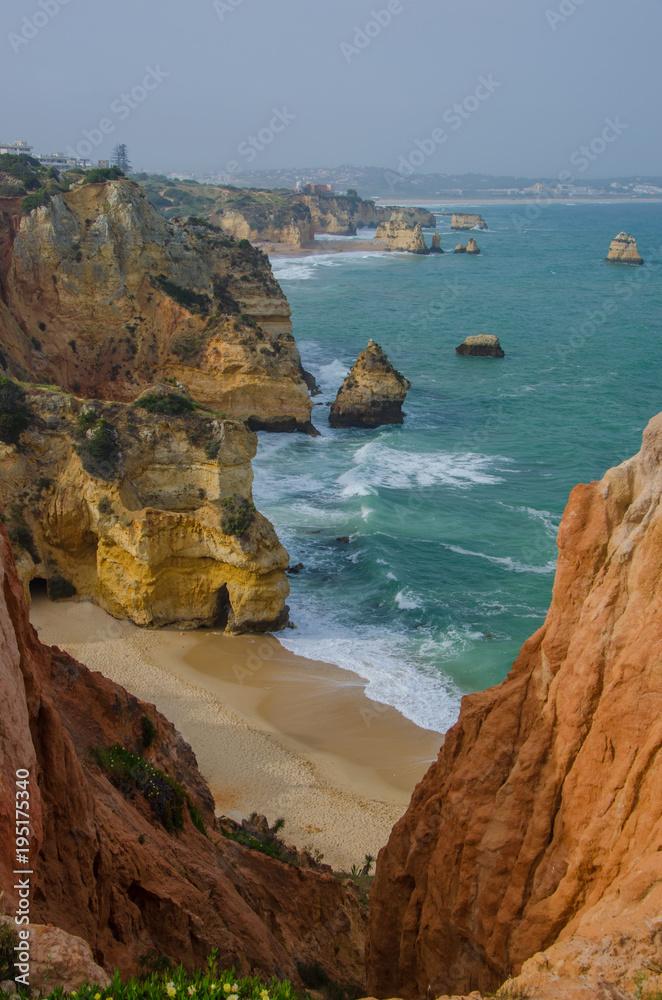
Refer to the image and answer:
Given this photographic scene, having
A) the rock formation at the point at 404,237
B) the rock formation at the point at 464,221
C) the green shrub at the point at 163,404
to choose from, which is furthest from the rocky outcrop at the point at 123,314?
the rock formation at the point at 464,221

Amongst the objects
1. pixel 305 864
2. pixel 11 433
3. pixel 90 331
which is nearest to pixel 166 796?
pixel 305 864

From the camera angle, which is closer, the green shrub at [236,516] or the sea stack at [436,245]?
the green shrub at [236,516]

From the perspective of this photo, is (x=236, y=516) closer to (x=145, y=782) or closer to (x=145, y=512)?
(x=145, y=512)

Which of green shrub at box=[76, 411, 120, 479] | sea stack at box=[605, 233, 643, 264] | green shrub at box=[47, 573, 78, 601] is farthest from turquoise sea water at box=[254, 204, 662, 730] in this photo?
sea stack at box=[605, 233, 643, 264]

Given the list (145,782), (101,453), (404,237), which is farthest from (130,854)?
(404,237)

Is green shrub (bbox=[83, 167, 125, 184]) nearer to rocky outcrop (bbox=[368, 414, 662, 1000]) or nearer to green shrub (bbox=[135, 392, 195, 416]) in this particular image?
green shrub (bbox=[135, 392, 195, 416])

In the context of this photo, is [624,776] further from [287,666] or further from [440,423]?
[440,423]

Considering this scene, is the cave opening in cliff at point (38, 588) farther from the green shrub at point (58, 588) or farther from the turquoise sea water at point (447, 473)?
the turquoise sea water at point (447, 473)
